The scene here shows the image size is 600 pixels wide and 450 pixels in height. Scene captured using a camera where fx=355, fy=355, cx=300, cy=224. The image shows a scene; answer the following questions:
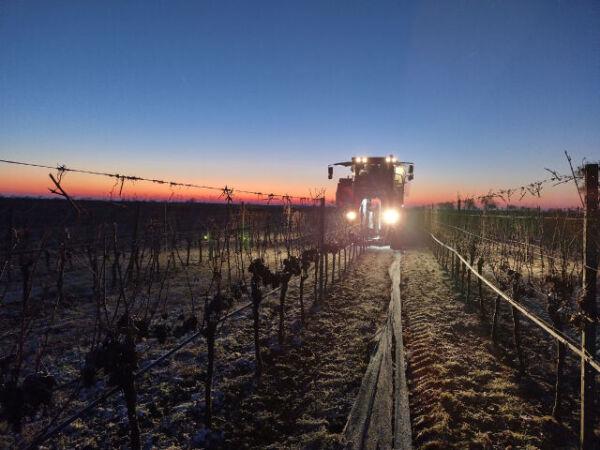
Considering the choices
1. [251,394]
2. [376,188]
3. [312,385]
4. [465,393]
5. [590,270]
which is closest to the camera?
[590,270]

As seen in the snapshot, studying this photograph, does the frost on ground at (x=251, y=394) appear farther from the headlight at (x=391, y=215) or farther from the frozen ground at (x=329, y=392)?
the headlight at (x=391, y=215)

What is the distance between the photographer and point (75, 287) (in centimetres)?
955

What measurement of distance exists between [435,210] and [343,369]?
53.4ft

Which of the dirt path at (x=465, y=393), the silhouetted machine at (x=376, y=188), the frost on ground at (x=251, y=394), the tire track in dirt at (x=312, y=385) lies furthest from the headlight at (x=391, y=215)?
the frost on ground at (x=251, y=394)

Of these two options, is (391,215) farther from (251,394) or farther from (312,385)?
(251,394)

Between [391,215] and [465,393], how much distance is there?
1467 cm

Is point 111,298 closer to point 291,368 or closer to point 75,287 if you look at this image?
point 75,287

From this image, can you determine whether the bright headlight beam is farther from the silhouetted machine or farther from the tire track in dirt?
the tire track in dirt

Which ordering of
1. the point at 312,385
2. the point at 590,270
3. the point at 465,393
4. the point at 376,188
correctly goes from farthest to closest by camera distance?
the point at 376,188
the point at 312,385
the point at 465,393
the point at 590,270

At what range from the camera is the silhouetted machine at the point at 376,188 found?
17562 millimetres

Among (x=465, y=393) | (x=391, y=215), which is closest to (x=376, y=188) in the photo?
(x=391, y=215)

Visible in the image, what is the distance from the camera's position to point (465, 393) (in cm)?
410

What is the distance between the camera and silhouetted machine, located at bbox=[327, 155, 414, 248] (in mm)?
17562

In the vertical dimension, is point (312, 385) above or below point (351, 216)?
below
